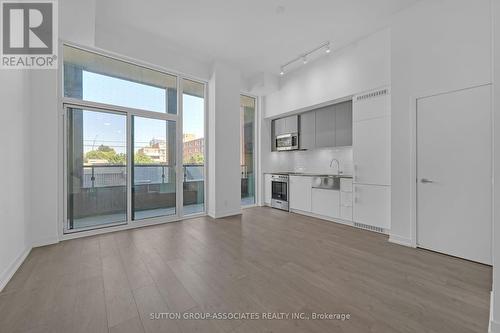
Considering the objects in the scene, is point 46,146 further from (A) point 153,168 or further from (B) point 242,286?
(B) point 242,286

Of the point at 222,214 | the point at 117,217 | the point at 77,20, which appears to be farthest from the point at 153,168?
the point at 77,20

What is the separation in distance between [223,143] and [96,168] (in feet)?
7.65

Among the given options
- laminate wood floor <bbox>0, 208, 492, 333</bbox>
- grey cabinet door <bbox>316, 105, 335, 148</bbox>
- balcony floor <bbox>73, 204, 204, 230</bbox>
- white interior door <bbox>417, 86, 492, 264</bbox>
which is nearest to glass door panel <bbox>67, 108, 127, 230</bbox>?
balcony floor <bbox>73, 204, 204, 230</bbox>

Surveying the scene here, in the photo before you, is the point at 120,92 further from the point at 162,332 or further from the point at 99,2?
the point at 162,332

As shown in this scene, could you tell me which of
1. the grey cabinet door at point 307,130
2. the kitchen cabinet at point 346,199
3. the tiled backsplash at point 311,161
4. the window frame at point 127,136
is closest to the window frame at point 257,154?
the tiled backsplash at point 311,161

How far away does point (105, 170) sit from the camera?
362 centimetres

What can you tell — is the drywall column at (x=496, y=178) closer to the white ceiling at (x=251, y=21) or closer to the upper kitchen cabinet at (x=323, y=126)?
the white ceiling at (x=251, y=21)

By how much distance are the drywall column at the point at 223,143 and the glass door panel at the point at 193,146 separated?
7.6 inches

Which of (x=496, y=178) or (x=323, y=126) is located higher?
(x=323, y=126)

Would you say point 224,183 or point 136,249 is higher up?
point 224,183

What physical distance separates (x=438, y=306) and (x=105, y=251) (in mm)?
3600

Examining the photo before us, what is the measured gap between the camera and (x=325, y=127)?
464cm

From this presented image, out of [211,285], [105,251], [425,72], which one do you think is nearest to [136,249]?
[105,251]

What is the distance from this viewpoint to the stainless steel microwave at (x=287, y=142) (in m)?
5.25
